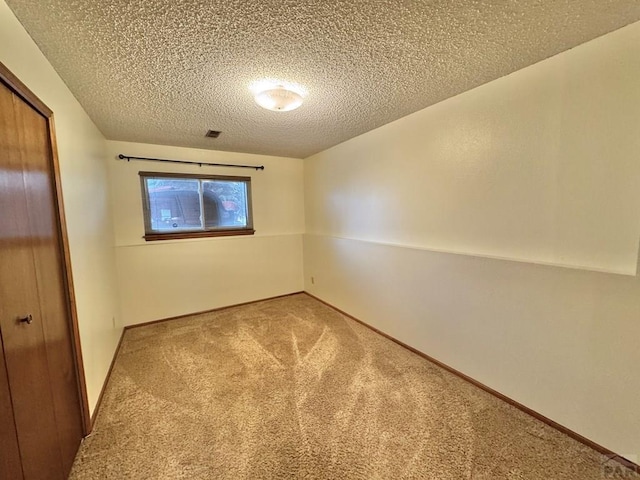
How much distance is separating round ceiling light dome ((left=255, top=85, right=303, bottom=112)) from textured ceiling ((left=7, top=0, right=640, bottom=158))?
0.30ft

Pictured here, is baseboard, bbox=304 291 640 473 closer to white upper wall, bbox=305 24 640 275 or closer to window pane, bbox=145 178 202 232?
white upper wall, bbox=305 24 640 275

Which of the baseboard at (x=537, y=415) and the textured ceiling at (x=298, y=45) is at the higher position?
the textured ceiling at (x=298, y=45)

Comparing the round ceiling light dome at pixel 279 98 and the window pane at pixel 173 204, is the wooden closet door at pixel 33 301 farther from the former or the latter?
the window pane at pixel 173 204

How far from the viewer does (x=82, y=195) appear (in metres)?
2.01

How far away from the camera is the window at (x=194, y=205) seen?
3514mm

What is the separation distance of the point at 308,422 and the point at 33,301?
1653mm

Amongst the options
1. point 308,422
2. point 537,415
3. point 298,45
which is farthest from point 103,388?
point 537,415

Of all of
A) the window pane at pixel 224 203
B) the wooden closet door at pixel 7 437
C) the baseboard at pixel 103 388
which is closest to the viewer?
the wooden closet door at pixel 7 437

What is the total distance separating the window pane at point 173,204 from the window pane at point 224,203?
132 millimetres

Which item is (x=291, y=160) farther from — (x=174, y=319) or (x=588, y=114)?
(x=588, y=114)

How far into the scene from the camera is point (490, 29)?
1406 mm

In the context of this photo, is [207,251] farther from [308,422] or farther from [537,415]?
[537,415]

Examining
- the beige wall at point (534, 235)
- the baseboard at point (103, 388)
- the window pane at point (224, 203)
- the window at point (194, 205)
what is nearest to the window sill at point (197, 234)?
the window at point (194, 205)

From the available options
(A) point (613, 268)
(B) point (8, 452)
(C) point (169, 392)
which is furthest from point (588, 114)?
(C) point (169, 392)
